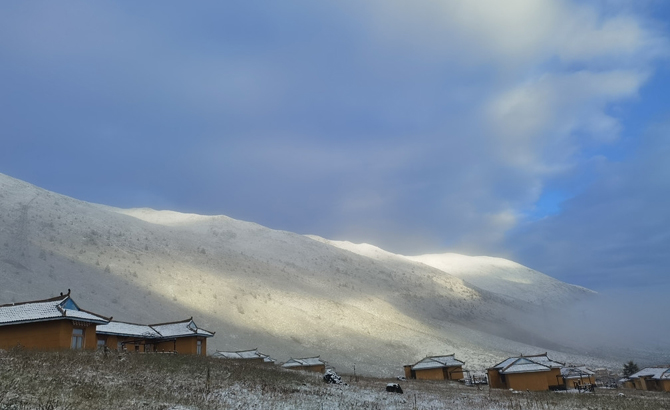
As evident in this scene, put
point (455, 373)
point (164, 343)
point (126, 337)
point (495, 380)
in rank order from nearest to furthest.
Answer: point (126, 337), point (164, 343), point (495, 380), point (455, 373)

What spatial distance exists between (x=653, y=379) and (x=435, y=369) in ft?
101

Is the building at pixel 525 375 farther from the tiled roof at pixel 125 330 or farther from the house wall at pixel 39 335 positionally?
the house wall at pixel 39 335

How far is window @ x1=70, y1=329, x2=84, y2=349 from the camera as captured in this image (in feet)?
106

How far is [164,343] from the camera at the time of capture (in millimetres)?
45844

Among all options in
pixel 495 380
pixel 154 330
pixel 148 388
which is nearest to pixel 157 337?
pixel 154 330

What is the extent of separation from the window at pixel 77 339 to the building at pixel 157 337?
6.16 metres

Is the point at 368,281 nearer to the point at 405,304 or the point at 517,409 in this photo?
the point at 405,304

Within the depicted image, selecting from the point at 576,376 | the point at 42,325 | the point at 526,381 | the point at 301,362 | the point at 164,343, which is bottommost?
the point at 576,376

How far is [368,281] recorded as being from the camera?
116 m

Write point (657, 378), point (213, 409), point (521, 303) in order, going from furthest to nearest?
point (521, 303) < point (657, 378) < point (213, 409)

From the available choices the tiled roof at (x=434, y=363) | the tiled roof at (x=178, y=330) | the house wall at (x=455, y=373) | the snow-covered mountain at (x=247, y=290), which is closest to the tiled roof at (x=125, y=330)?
the tiled roof at (x=178, y=330)

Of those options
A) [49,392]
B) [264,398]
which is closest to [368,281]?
[264,398]

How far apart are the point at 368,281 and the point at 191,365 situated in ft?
291

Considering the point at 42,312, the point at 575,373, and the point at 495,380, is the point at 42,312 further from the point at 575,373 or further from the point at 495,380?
the point at 575,373
